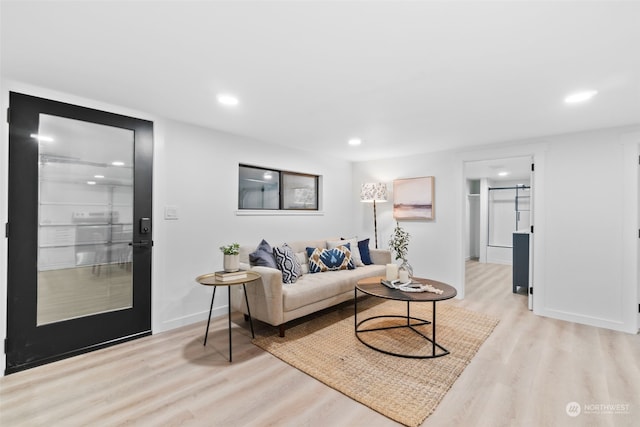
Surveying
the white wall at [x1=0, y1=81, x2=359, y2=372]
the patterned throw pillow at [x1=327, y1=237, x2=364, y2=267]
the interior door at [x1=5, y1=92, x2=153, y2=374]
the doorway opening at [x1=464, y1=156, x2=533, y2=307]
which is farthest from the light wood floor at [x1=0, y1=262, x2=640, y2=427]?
the doorway opening at [x1=464, y1=156, x2=533, y2=307]

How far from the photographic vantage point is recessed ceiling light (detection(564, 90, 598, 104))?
2.36m

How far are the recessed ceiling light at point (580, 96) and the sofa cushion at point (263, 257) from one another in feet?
10.2

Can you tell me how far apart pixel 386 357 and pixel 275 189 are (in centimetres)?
270

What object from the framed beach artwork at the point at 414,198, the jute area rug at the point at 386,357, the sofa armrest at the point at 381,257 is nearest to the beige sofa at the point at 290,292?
the jute area rug at the point at 386,357

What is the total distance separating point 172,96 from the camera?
2531 millimetres

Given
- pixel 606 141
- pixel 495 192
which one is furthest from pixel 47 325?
pixel 495 192

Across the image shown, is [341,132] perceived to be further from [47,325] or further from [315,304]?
[47,325]

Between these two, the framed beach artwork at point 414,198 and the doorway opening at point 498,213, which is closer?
the framed beach artwork at point 414,198

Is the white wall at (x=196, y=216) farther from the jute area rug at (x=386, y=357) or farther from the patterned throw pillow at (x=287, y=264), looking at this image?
the jute area rug at (x=386, y=357)

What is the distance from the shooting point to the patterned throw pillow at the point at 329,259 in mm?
3824

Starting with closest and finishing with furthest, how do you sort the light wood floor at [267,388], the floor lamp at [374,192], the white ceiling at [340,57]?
the white ceiling at [340,57] < the light wood floor at [267,388] < the floor lamp at [374,192]

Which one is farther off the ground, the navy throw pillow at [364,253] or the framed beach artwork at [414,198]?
the framed beach artwork at [414,198]

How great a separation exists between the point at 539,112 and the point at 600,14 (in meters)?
1.56

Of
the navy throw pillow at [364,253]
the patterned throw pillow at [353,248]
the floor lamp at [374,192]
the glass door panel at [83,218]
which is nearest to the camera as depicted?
the glass door panel at [83,218]
